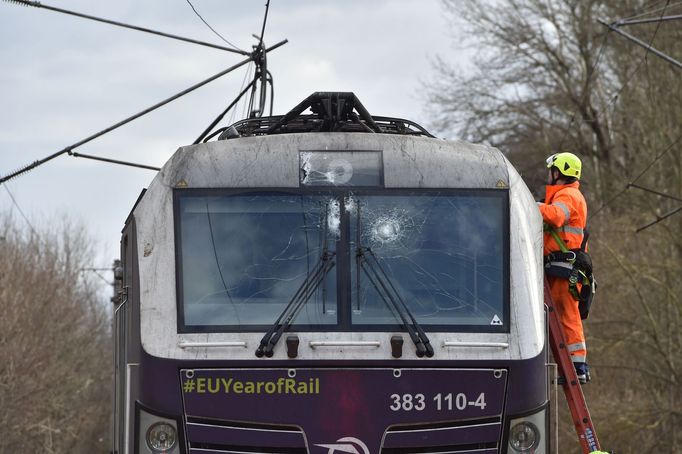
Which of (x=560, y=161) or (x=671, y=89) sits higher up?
(x=671, y=89)

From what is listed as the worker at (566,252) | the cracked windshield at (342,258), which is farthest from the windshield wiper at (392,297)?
the worker at (566,252)

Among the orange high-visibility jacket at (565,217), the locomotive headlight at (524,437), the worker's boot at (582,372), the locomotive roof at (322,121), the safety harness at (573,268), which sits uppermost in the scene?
the locomotive roof at (322,121)

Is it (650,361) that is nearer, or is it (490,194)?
(490,194)

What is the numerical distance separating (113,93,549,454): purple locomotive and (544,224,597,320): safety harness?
1.04 meters

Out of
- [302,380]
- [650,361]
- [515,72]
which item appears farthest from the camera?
[515,72]

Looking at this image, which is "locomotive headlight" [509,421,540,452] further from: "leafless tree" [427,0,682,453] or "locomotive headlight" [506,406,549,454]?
"leafless tree" [427,0,682,453]

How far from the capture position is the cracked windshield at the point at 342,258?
8727 millimetres

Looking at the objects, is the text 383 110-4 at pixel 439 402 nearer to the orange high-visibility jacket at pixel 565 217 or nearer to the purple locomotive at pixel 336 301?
the purple locomotive at pixel 336 301

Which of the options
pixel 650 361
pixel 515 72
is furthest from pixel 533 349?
pixel 515 72

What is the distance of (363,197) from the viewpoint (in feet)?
29.7

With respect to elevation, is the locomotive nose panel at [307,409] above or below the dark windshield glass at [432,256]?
below

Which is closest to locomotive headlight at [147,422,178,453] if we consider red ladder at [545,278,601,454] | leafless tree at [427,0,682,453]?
red ladder at [545,278,601,454]

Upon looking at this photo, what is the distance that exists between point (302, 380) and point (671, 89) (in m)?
22.0

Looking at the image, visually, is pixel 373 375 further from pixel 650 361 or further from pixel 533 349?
pixel 650 361
